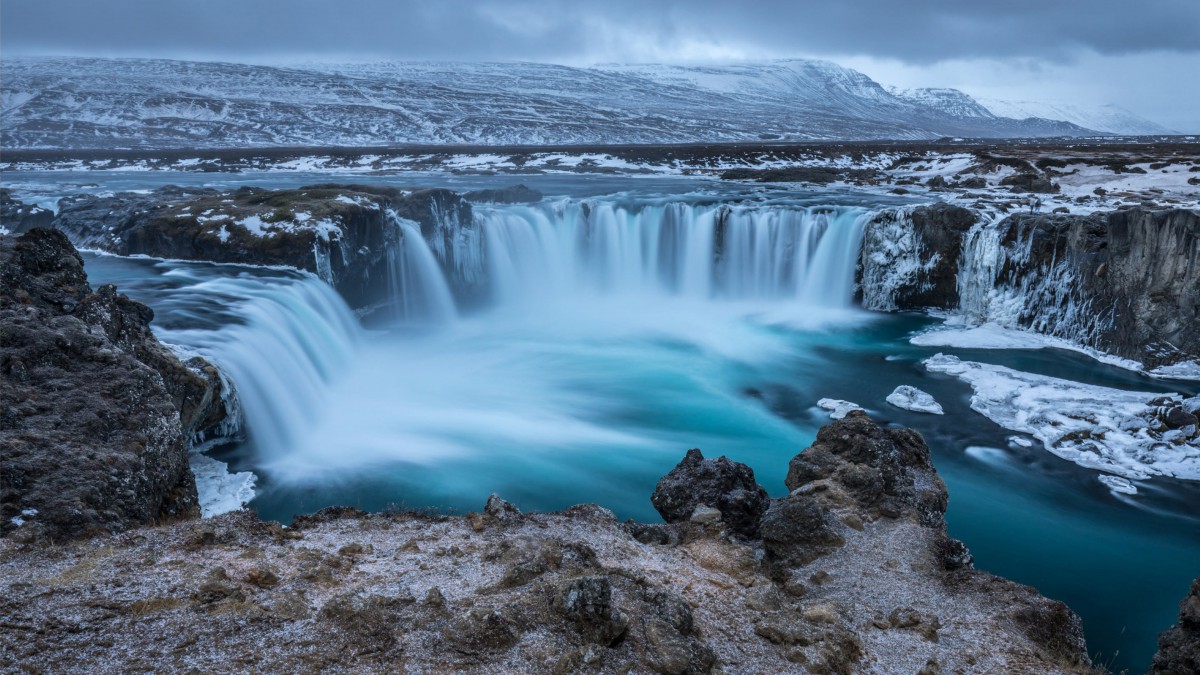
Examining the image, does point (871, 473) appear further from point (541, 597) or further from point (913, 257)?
point (913, 257)

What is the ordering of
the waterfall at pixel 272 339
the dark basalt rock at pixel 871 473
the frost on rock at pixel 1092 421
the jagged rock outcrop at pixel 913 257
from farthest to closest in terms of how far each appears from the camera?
the jagged rock outcrop at pixel 913 257 → the frost on rock at pixel 1092 421 → the waterfall at pixel 272 339 → the dark basalt rock at pixel 871 473

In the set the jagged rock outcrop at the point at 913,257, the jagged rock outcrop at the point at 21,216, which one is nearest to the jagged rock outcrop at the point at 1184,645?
the jagged rock outcrop at the point at 913,257

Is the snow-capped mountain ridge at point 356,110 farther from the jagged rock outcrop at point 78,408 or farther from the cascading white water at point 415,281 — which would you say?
the jagged rock outcrop at point 78,408

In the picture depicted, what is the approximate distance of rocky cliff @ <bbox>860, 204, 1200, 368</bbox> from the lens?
17.4m

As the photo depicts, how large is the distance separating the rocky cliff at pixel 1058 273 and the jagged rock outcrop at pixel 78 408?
19.8 metres

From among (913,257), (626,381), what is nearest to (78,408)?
(626,381)

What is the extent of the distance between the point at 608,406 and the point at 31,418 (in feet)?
34.9

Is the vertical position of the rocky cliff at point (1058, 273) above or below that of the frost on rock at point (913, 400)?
above

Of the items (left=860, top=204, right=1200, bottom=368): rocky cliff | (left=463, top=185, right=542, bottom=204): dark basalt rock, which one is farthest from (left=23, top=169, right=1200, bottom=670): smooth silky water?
(left=463, top=185, right=542, bottom=204): dark basalt rock

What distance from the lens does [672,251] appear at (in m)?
27.5

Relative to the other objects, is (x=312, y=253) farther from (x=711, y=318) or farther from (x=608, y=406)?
(x=711, y=318)

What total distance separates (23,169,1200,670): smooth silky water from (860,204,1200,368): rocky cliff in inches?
39.7

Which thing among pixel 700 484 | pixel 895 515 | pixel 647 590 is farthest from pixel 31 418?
pixel 895 515

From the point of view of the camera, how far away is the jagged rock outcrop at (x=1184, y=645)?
5730 mm
